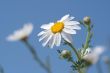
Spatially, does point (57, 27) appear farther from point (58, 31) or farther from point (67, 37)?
point (67, 37)

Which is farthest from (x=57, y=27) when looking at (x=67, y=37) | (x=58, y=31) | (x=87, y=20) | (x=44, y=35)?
(x=87, y=20)

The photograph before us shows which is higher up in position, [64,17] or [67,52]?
[64,17]

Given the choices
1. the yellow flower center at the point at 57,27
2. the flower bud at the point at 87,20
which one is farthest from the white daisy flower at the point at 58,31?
the flower bud at the point at 87,20

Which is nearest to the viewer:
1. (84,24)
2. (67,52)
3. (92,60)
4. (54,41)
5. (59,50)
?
(92,60)

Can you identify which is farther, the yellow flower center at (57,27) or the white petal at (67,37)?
the yellow flower center at (57,27)

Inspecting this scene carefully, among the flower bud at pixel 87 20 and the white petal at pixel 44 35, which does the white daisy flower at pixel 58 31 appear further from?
the flower bud at pixel 87 20

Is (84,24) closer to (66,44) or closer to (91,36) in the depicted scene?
(91,36)

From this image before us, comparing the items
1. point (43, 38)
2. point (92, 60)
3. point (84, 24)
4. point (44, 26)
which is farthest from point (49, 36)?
point (92, 60)
